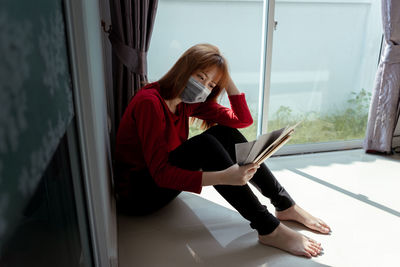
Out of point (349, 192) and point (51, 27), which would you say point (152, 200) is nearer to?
point (51, 27)

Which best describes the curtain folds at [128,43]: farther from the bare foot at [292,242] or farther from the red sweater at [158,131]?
the bare foot at [292,242]

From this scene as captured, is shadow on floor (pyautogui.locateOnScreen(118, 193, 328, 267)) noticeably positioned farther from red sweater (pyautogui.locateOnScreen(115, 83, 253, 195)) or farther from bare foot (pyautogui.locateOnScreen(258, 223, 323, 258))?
red sweater (pyautogui.locateOnScreen(115, 83, 253, 195))

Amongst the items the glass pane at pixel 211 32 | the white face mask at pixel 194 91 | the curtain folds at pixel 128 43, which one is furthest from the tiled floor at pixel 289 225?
the glass pane at pixel 211 32

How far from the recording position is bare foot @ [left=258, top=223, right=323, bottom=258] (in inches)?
52.8

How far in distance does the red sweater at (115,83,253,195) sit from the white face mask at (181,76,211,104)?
0.10 metres

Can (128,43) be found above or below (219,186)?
above

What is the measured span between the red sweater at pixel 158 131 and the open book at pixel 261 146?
0.19m

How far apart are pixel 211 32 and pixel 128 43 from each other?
0.67 m

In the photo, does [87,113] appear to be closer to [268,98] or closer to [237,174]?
[237,174]

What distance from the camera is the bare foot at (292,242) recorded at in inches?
52.8

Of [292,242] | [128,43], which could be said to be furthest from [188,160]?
[128,43]

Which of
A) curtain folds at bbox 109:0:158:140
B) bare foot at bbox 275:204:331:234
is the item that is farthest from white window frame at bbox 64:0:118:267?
curtain folds at bbox 109:0:158:140

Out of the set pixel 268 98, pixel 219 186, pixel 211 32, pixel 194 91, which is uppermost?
pixel 211 32

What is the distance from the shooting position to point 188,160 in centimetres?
140
